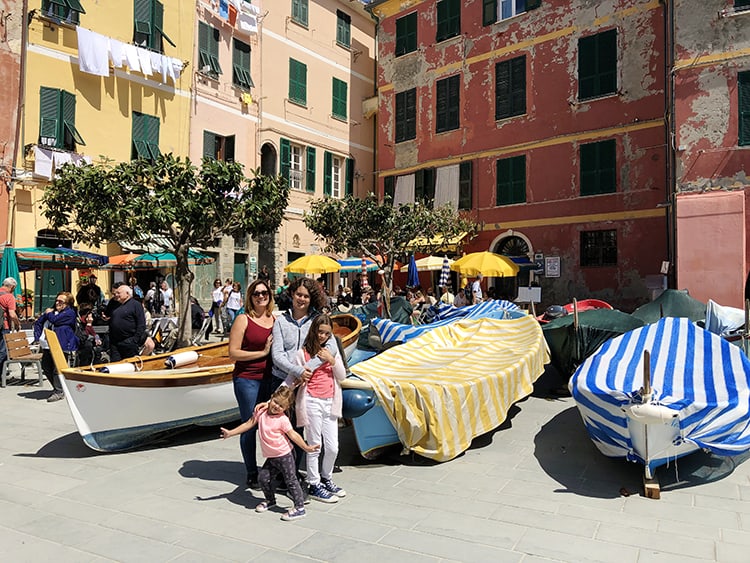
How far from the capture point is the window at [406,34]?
83.8ft

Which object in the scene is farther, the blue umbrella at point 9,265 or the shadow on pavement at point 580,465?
the blue umbrella at point 9,265

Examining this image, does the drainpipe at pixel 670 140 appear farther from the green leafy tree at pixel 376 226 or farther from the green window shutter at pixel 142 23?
the green window shutter at pixel 142 23

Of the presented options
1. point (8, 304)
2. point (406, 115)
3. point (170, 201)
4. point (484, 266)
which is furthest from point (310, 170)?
point (8, 304)

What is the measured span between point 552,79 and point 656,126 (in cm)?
408

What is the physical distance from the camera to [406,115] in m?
25.7

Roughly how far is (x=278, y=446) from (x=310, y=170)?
72.1ft

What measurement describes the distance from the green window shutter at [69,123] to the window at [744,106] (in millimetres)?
17849

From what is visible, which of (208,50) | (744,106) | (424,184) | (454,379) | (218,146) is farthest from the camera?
(424,184)

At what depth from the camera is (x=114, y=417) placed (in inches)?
243

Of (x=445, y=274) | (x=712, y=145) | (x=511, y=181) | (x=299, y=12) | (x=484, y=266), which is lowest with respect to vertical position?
(x=445, y=274)

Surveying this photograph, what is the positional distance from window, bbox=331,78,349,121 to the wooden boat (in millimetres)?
21969

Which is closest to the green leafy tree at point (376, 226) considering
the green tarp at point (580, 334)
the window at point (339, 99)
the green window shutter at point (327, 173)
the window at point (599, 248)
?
the window at point (599, 248)

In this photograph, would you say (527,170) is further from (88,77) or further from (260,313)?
(260,313)

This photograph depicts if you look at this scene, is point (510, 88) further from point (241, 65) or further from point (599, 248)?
point (241, 65)
